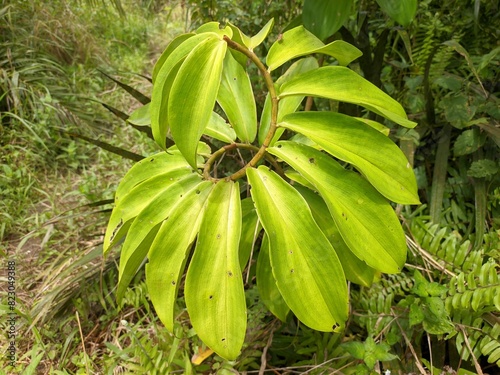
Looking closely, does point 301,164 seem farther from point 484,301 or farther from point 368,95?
point 484,301

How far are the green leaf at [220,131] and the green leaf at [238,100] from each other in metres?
0.05

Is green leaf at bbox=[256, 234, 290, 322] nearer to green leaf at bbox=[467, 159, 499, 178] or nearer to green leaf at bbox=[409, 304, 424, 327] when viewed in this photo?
green leaf at bbox=[409, 304, 424, 327]

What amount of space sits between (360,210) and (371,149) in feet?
0.40

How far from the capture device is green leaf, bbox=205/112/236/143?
94 cm

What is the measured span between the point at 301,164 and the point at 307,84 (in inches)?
6.5

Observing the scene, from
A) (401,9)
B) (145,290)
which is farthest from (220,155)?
(145,290)

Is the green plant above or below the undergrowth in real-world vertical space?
above

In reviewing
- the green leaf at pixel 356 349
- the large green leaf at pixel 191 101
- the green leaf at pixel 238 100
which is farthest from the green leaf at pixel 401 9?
the green leaf at pixel 356 349

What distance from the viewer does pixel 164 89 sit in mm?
687

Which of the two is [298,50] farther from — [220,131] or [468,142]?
[468,142]

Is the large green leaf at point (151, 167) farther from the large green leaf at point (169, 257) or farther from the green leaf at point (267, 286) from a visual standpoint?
the green leaf at point (267, 286)

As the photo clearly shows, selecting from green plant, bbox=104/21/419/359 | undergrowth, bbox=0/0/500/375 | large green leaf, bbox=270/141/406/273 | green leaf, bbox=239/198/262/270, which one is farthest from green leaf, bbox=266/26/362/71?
undergrowth, bbox=0/0/500/375

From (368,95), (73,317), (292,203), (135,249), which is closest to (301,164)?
(292,203)

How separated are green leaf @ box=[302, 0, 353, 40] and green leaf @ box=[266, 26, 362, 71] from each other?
114 millimetres
